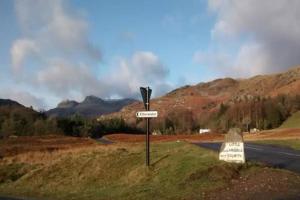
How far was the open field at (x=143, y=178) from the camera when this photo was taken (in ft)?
58.9

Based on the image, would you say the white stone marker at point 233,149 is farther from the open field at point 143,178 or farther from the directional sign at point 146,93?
the directional sign at point 146,93

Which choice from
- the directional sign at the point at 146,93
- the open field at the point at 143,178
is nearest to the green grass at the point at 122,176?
the open field at the point at 143,178

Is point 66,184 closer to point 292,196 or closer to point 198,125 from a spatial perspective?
point 292,196

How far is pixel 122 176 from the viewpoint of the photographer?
80.0 ft

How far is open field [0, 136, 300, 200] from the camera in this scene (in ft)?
58.9

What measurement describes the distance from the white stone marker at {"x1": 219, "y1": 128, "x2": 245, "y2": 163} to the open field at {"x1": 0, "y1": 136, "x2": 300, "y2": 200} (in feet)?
1.48

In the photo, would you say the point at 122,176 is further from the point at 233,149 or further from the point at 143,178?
the point at 233,149

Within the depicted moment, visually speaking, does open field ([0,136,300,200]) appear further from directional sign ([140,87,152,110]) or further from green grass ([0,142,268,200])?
directional sign ([140,87,152,110])

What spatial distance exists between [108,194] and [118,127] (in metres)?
126

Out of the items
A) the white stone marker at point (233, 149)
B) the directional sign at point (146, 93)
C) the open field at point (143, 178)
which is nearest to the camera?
the open field at point (143, 178)

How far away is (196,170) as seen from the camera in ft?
67.5

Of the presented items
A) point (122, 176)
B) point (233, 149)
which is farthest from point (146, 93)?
point (233, 149)

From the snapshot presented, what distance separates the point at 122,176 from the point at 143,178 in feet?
7.07

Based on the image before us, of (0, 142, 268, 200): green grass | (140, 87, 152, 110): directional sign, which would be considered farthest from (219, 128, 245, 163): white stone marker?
(140, 87, 152, 110): directional sign
